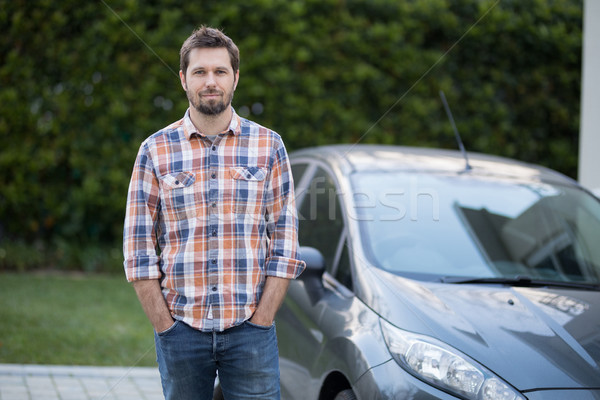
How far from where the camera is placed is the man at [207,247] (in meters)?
2.39

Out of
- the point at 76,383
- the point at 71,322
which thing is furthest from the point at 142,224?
the point at 71,322

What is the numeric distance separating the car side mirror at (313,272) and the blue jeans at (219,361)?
A: 0.76 m

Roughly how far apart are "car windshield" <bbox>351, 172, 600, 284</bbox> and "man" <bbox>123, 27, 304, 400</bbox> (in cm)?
92

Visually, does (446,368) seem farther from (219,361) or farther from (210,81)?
(210,81)

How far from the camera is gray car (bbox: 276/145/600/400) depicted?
2.59 meters

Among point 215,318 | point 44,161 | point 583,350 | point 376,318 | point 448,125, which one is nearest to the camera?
point 215,318

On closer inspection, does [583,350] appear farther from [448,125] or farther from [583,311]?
[448,125]

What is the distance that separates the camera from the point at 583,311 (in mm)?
2992

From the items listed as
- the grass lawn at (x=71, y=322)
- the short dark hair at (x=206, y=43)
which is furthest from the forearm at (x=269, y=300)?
the grass lawn at (x=71, y=322)

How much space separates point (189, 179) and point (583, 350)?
1.64m

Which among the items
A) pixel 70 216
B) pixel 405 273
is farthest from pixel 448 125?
pixel 405 273

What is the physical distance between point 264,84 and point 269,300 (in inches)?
233

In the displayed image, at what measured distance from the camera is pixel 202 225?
7.89 ft

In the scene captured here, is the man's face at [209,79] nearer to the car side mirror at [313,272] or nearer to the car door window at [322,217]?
the car side mirror at [313,272]
